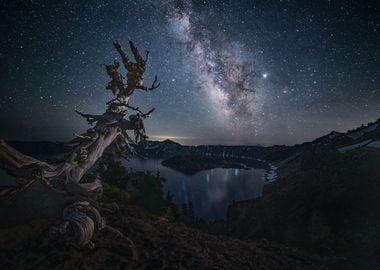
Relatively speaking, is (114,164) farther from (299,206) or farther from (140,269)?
(140,269)

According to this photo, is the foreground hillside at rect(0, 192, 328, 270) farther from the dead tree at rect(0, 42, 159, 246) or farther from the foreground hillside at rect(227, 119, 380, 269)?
the foreground hillside at rect(227, 119, 380, 269)

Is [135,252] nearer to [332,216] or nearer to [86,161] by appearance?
[86,161]

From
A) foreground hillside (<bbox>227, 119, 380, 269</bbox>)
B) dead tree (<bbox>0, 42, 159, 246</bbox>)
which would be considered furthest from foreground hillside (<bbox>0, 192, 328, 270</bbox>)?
foreground hillside (<bbox>227, 119, 380, 269</bbox>)

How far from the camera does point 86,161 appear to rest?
7945 millimetres

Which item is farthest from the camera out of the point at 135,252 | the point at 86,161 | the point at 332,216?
the point at 332,216

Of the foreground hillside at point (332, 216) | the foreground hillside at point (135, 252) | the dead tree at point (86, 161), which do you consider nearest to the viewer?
the foreground hillside at point (135, 252)

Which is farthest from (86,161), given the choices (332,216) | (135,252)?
(332,216)

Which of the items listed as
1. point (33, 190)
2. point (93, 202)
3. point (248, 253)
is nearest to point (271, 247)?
point (248, 253)

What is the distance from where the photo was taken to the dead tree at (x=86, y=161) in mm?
6082

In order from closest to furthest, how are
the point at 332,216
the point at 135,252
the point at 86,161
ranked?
the point at 135,252, the point at 86,161, the point at 332,216

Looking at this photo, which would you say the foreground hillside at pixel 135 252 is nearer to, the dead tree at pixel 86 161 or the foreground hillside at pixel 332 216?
the dead tree at pixel 86 161

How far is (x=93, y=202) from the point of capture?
6453 millimetres

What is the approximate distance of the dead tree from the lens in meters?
6.08

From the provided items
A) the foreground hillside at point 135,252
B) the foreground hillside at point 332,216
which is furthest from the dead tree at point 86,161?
the foreground hillside at point 332,216
